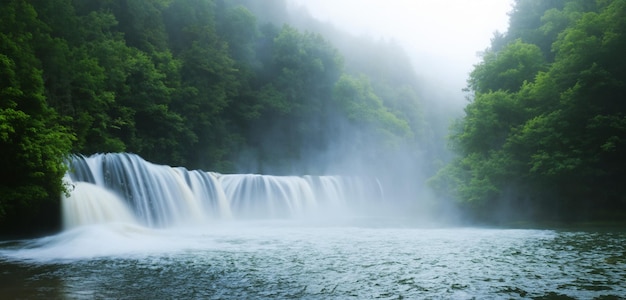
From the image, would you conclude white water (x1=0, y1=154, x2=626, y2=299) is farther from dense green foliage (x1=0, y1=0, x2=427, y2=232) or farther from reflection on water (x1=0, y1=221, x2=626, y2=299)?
dense green foliage (x1=0, y1=0, x2=427, y2=232)

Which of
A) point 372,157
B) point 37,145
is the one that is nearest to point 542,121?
point 37,145

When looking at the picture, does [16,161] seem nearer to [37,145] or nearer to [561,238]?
[37,145]

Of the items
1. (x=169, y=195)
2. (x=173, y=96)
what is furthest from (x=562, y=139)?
(x=173, y=96)

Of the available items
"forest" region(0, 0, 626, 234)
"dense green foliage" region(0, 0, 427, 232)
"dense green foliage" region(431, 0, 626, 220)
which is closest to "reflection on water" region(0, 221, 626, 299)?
"dense green foliage" region(0, 0, 427, 232)

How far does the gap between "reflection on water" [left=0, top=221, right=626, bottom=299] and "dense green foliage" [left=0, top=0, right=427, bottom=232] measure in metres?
3.23

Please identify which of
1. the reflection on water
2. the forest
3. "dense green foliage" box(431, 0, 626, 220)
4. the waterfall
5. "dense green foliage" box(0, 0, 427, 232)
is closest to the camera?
the reflection on water

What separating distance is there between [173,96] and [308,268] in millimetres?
26772

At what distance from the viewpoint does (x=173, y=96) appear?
33.7 metres

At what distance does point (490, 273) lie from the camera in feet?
28.3

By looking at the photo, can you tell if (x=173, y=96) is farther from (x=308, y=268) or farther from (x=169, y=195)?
(x=308, y=268)

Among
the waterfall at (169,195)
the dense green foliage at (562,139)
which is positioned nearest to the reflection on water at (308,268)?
the waterfall at (169,195)

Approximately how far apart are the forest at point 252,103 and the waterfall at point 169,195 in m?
1.33

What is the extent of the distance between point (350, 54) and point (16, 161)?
256 ft

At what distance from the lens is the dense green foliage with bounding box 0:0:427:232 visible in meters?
14.6
